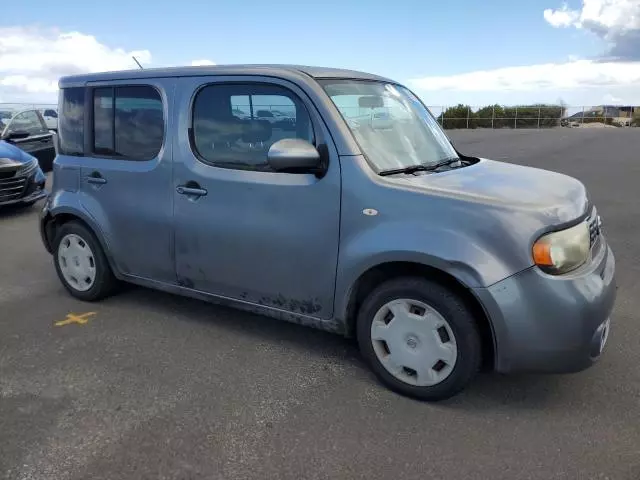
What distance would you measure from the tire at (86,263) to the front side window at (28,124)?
636 centimetres

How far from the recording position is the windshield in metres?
3.50

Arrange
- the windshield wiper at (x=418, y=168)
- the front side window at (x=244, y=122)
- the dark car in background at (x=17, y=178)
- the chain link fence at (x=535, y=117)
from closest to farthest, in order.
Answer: the windshield wiper at (x=418, y=168), the front side window at (x=244, y=122), the dark car in background at (x=17, y=178), the chain link fence at (x=535, y=117)

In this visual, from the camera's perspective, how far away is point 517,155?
17734mm

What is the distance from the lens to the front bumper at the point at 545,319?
2881mm

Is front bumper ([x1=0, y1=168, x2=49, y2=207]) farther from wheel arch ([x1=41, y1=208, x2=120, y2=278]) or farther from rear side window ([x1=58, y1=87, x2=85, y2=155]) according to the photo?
rear side window ([x1=58, y1=87, x2=85, y2=155])

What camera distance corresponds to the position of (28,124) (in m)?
11.3

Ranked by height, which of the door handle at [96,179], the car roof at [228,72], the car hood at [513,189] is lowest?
the door handle at [96,179]

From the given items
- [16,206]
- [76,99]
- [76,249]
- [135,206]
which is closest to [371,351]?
[135,206]

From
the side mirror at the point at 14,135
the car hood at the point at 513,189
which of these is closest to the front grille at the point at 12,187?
the side mirror at the point at 14,135

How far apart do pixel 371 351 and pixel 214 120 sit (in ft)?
6.02

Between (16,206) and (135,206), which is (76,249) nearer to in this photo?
(135,206)

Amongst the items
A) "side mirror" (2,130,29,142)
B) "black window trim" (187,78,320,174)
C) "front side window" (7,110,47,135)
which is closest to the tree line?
"front side window" (7,110,47,135)

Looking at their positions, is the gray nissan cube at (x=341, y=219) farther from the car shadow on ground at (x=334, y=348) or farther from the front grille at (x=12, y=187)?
the front grille at (x=12, y=187)

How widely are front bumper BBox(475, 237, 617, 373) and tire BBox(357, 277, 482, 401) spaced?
0.54 feet
